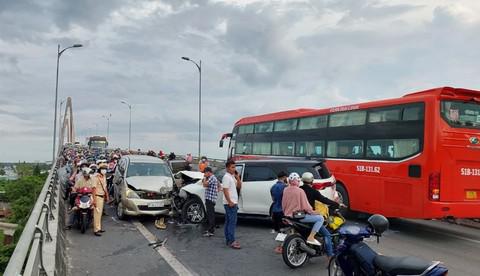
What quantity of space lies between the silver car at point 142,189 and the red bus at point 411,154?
4.98 meters

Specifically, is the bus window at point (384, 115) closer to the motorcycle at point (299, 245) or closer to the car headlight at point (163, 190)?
the motorcycle at point (299, 245)

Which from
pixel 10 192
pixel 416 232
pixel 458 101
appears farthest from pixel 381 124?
pixel 10 192

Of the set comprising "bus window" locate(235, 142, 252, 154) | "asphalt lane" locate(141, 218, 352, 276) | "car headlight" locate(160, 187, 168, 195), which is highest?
"bus window" locate(235, 142, 252, 154)

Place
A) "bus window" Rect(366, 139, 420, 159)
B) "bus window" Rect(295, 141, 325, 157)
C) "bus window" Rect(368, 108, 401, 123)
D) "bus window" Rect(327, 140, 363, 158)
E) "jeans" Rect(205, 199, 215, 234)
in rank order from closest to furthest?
"jeans" Rect(205, 199, 215, 234), "bus window" Rect(366, 139, 420, 159), "bus window" Rect(368, 108, 401, 123), "bus window" Rect(327, 140, 363, 158), "bus window" Rect(295, 141, 325, 157)

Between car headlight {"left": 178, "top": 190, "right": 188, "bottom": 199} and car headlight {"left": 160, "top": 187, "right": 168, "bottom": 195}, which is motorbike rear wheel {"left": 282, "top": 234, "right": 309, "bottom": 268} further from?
car headlight {"left": 160, "top": 187, "right": 168, "bottom": 195}

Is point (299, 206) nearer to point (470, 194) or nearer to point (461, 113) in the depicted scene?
point (470, 194)

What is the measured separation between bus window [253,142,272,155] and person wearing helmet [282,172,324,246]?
996 centimetres

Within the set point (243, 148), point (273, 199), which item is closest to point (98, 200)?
point (273, 199)

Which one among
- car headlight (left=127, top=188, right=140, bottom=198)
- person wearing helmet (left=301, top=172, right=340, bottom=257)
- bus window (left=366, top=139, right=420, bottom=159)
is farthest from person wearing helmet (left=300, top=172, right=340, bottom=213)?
car headlight (left=127, top=188, right=140, bottom=198)

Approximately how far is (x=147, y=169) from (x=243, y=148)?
775cm

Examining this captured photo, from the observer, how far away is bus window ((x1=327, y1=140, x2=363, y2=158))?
41.8 feet

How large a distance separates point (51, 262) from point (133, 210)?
6489 mm

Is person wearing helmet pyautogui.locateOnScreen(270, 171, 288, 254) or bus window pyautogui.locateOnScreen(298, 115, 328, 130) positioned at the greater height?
bus window pyautogui.locateOnScreen(298, 115, 328, 130)

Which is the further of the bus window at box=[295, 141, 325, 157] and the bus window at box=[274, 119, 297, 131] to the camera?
the bus window at box=[274, 119, 297, 131]
